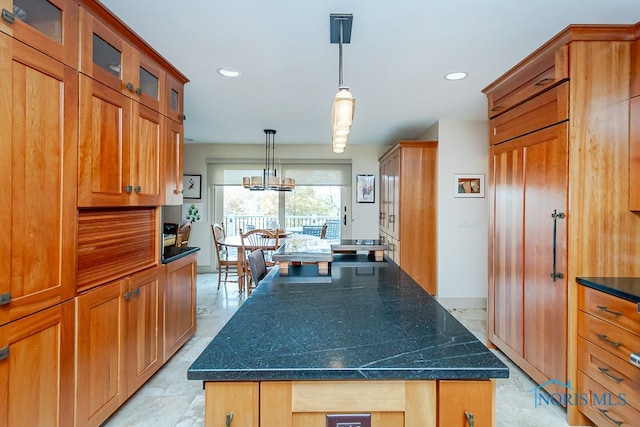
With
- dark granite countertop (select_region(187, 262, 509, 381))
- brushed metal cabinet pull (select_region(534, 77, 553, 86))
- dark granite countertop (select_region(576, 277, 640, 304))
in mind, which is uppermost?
Answer: brushed metal cabinet pull (select_region(534, 77, 553, 86))

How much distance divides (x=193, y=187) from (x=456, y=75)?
4616 mm

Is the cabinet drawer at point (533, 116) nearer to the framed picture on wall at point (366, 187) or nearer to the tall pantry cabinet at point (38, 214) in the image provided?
the tall pantry cabinet at point (38, 214)

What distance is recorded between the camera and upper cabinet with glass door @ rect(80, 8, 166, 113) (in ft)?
5.08

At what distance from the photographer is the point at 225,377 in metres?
0.79

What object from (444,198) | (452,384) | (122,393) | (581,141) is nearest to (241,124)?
(444,198)

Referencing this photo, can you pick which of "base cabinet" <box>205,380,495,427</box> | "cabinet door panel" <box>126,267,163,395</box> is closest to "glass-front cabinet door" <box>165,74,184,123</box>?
"cabinet door panel" <box>126,267,163,395</box>

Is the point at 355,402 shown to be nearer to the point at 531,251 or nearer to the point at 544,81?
the point at 531,251

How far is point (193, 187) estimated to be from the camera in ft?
18.1

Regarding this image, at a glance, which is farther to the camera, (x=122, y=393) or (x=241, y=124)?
(x=241, y=124)

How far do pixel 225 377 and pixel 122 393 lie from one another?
1.57 metres

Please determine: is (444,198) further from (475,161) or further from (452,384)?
(452,384)

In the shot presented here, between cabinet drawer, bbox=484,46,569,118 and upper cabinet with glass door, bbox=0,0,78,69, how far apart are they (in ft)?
8.66

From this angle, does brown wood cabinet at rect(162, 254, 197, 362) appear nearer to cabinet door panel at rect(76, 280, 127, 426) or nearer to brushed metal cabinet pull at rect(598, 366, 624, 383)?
cabinet door panel at rect(76, 280, 127, 426)

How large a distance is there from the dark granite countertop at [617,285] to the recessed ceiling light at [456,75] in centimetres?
174
